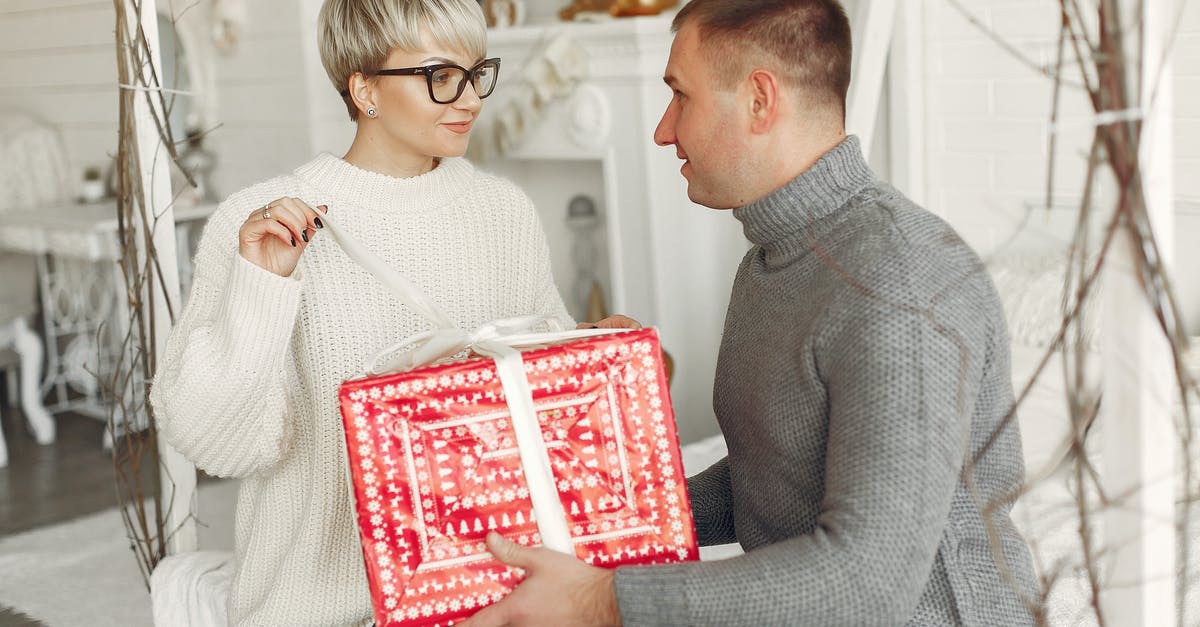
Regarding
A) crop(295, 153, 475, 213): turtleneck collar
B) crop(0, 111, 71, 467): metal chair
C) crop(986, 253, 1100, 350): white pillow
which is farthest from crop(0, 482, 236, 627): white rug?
crop(986, 253, 1100, 350): white pillow

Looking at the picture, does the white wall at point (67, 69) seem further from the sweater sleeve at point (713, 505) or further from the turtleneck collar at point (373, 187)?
the sweater sleeve at point (713, 505)

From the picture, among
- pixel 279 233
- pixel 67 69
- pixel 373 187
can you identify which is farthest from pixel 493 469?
pixel 67 69

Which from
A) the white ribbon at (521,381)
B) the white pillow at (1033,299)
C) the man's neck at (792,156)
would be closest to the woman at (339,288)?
the white ribbon at (521,381)

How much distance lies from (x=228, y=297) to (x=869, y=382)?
82 cm

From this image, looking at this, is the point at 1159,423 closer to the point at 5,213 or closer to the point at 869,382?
the point at 869,382

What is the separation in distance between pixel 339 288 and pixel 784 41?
0.75 m

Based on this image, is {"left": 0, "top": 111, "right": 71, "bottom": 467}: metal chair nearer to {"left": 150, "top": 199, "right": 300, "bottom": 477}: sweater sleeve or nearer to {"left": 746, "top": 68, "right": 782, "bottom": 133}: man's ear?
{"left": 150, "top": 199, "right": 300, "bottom": 477}: sweater sleeve

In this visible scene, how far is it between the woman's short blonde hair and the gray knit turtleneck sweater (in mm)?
579

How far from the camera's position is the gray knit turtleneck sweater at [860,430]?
1129mm

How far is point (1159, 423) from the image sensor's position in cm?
101

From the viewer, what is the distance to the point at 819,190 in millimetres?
1343

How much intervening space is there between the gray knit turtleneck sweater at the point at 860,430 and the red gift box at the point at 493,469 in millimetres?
113

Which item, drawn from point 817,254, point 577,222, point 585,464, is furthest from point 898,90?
point 585,464

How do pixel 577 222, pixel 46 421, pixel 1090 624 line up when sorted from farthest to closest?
pixel 46 421 < pixel 577 222 < pixel 1090 624
